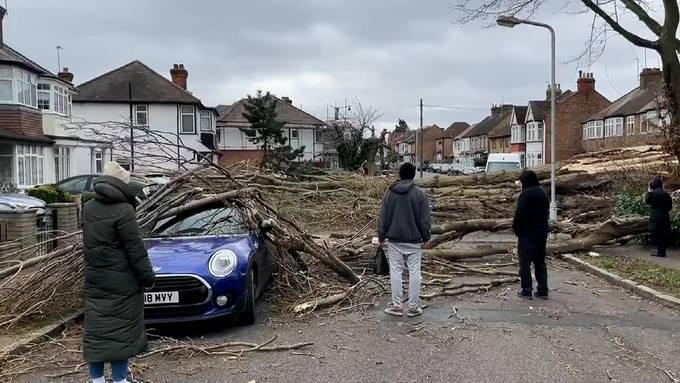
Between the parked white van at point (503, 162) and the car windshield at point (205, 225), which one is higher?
the parked white van at point (503, 162)

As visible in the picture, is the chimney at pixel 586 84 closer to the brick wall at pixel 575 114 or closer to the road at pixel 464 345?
the brick wall at pixel 575 114

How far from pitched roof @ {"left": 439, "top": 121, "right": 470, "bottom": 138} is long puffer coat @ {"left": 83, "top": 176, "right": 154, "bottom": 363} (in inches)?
4956

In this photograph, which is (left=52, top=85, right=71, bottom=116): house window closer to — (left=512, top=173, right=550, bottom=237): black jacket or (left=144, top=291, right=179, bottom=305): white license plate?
(left=144, top=291, right=179, bottom=305): white license plate

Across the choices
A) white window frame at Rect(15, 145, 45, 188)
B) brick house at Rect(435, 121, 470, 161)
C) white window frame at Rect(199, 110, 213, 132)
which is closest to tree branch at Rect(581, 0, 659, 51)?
white window frame at Rect(15, 145, 45, 188)

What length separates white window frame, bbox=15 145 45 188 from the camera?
25.2 m

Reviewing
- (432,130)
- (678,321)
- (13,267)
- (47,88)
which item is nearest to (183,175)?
(13,267)

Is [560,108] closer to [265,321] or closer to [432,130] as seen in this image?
[265,321]

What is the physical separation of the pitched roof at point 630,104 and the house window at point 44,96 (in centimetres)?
4260

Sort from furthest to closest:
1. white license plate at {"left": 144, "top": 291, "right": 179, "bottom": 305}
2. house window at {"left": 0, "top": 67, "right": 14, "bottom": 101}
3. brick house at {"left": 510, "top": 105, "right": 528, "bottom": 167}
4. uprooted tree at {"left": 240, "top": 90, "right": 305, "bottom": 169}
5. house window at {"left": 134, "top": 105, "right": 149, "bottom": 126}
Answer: brick house at {"left": 510, "top": 105, "right": 528, "bottom": 167} < house window at {"left": 134, "top": 105, "right": 149, "bottom": 126} < uprooted tree at {"left": 240, "top": 90, "right": 305, "bottom": 169} < house window at {"left": 0, "top": 67, "right": 14, "bottom": 101} < white license plate at {"left": 144, "top": 291, "right": 179, "bottom": 305}

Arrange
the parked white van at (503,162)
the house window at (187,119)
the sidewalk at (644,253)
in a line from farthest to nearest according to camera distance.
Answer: the house window at (187,119)
the parked white van at (503,162)
the sidewalk at (644,253)

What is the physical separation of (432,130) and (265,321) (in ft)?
430

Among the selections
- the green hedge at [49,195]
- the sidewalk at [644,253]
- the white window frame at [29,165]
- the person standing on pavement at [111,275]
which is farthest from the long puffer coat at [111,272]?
the white window frame at [29,165]

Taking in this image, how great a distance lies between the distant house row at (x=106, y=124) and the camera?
891cm

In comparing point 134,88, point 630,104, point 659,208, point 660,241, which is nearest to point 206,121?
point 134,88
